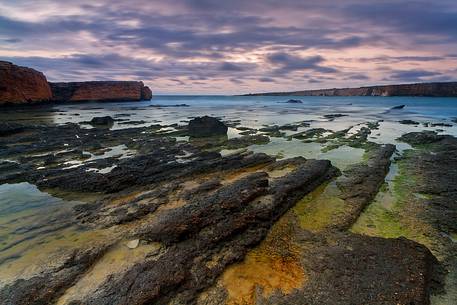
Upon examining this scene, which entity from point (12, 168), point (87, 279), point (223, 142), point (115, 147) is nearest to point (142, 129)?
point (115, 147)

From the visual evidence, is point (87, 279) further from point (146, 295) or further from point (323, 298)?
point (323, 298)

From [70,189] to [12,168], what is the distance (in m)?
4.96

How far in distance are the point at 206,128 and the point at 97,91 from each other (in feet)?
303

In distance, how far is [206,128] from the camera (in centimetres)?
2512

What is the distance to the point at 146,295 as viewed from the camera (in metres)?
4.86

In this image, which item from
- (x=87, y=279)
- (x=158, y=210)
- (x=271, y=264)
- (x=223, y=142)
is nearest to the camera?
(x=87, y=279)

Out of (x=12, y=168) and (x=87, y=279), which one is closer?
(x=87, y=279)

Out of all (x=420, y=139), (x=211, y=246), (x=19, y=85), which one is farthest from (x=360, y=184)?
(x=19, y=85)

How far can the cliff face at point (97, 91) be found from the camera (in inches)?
3625

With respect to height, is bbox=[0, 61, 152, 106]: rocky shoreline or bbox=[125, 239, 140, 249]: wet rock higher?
bbox=[0, 61, 152, 106]: rocky shoreline

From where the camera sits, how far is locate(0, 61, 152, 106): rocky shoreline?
58181 millimetres

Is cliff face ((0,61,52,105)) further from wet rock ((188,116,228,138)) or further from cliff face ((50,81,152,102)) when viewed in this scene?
wet rock ((188,116,228,138))

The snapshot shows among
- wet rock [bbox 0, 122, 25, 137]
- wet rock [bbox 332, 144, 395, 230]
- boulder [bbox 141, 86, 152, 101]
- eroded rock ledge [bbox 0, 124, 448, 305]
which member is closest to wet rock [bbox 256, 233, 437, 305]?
eroded rock ledge [bbox 0, 124, 448, 305]

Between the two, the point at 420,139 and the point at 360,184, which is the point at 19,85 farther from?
the point at 360,184
